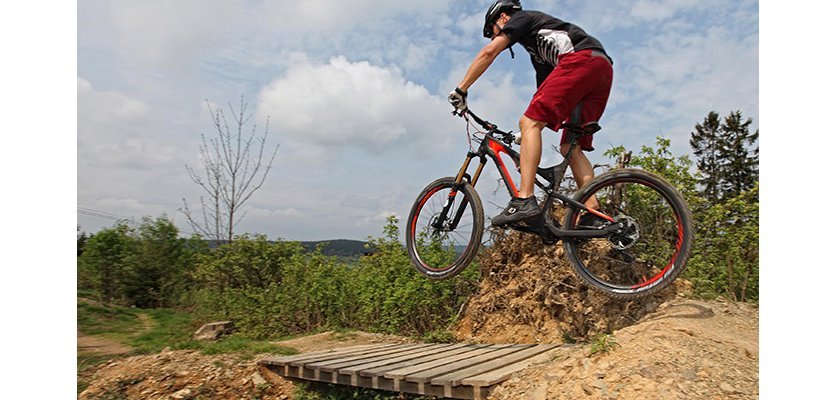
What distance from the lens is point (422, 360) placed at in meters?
4.23

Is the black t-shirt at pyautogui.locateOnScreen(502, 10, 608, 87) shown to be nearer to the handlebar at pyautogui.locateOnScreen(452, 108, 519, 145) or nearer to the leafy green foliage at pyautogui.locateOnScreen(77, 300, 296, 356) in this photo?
the handlebar at pyautogui.locateOnScreen(452, 108, 519, 145)

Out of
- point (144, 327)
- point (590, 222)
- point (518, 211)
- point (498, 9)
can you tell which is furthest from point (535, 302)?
point (144, 327)

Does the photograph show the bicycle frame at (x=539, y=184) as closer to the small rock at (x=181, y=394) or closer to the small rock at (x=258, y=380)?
the small rock at (x=258, y=380)

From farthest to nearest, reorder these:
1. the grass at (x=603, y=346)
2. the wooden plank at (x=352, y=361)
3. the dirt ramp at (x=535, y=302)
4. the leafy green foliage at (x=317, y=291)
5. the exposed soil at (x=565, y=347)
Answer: the leafy green foliage at (x=317, y=291) < the dirt ramp at (x=535, y=302) < the wooden plank at (x=352, y=361) < the grass at (x=603, y=346) < the exposed soil at (x=565, y=347)

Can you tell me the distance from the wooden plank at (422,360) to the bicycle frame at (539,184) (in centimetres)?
118

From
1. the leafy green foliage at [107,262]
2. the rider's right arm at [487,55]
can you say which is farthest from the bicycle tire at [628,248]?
the leafy green foliage at [107,262]

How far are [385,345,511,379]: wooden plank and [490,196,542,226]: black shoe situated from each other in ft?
4.25

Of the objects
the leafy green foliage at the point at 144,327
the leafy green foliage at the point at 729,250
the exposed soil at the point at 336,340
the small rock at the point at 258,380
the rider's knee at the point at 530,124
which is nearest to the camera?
the rider's knee at the point at 530,124

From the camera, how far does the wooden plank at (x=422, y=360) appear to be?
391 cm

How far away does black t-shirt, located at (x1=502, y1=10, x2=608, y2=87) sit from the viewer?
3.56 meters

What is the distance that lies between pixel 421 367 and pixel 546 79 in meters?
2.45

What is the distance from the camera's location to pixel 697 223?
515 centimetres

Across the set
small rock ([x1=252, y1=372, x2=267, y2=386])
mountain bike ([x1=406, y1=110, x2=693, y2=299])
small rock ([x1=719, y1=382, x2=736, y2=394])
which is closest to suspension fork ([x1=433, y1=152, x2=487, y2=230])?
mountain bike ([x1=406, y1=110, x2=693, y2=299])

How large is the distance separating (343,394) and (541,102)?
3.55 meters
